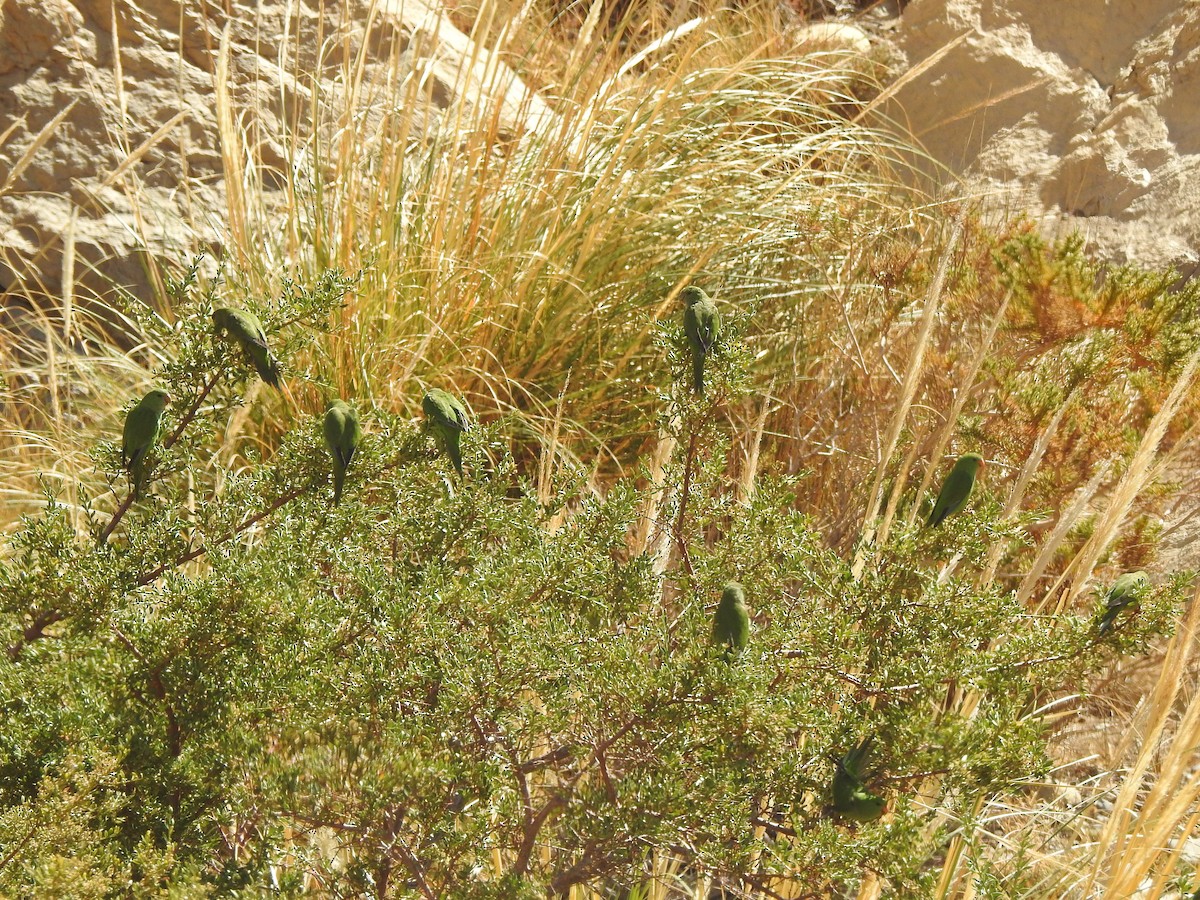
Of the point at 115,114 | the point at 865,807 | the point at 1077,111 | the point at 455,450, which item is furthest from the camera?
the point at 1077,111

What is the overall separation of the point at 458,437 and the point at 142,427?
35cm

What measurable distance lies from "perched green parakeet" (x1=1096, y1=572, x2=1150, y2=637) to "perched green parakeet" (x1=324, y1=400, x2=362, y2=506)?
0.87 metres

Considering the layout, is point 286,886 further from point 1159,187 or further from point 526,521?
point 1159,187

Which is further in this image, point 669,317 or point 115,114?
point 115,114

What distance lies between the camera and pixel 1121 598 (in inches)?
50.8

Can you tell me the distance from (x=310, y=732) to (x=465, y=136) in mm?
2667

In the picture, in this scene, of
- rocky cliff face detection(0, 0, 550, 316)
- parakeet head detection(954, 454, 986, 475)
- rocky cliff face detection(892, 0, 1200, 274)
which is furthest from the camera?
rocky cliff face detection(892, 0, 1200, 274)

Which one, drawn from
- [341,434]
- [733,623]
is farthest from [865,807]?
[341,434]

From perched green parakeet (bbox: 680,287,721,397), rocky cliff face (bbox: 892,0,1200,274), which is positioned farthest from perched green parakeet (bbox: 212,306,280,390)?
rocky cliff face (bbox: 892,0,1200,274)

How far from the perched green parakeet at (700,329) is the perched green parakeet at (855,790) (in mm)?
437

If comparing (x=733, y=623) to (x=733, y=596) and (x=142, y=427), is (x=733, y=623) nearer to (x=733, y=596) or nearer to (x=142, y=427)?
(x=733, y=596)

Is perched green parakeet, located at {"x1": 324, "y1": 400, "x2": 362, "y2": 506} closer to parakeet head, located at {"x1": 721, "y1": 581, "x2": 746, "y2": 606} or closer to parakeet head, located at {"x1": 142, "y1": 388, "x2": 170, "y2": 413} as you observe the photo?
parakeet head, located at {"x1": 142, "y1": 388, "x2": 170, "y2": 413}

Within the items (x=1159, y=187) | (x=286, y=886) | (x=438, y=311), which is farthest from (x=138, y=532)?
(x=1159, y=187)

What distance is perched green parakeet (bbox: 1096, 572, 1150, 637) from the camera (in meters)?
1.28
